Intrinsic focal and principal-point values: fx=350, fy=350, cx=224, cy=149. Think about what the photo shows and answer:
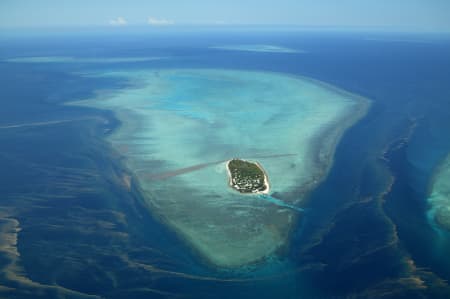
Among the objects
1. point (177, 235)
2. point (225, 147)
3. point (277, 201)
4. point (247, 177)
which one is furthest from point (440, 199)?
point (177, 235)

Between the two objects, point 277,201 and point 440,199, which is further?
point 440,199

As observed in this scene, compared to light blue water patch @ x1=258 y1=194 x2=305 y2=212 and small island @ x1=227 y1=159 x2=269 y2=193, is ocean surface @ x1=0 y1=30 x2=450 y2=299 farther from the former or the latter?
small island @ x1=227 y1=159 x2=269 y2=193

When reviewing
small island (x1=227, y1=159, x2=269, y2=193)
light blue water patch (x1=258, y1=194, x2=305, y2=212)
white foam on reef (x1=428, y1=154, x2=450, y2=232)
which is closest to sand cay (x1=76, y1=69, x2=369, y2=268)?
light blue water patch (x1=258, y1=194, x2=305, y2=212)

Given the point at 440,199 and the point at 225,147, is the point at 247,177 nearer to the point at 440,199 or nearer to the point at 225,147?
the point at 225,147

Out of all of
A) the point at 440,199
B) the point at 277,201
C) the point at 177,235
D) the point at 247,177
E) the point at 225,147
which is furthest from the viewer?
the point at 225,147

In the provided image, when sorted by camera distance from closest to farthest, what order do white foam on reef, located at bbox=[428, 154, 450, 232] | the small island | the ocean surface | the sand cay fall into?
the ocean surface
the sand cay
white foam on reef, located at bbox=[428, 154, 450, 232]
the small island

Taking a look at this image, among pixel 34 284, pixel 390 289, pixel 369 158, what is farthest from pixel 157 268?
pixel 369 158

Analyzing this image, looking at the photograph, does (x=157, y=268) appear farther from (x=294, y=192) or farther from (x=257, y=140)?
(x=257, y=140)
